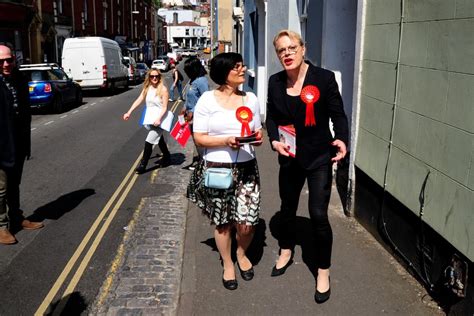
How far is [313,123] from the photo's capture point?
3.81 meters

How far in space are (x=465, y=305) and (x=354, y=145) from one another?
8.57 feet

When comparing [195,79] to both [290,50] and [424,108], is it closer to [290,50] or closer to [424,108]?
[290,50]

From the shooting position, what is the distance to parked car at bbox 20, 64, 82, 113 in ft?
57.9

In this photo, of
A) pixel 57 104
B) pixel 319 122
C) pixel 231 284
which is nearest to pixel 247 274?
pixel 231 284

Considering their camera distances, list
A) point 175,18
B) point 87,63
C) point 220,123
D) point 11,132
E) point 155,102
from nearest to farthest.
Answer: point 220,123
point 11,132
point 155,102
point 87,63
point 175,18

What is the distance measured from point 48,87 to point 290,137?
15.9 m

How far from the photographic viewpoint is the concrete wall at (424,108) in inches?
129

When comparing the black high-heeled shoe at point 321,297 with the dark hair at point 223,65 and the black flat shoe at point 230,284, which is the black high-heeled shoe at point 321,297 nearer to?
the black flat shoe at point 230,284

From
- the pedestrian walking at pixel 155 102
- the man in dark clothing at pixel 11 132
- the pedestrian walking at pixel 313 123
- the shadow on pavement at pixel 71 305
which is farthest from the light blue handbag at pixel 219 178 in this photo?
the pedestrian walking at pixel 155 102

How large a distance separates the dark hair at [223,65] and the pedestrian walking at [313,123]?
33cm

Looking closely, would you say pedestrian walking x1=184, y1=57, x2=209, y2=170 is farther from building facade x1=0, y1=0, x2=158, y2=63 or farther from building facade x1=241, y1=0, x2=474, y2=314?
building facade x1=0, y1=0, x2=158, y2=63

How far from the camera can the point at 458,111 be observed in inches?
132

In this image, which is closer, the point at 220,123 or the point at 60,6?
the point at 220,123

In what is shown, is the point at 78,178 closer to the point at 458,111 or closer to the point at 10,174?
the point at 10,174
